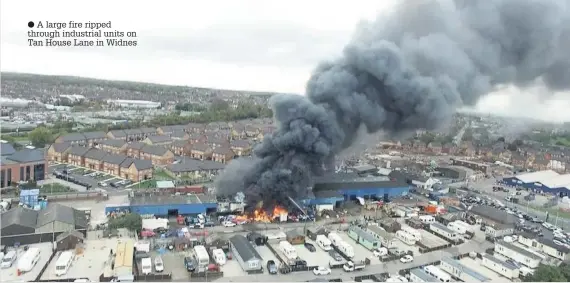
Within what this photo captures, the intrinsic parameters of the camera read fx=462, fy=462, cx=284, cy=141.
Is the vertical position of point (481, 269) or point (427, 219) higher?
point (427, 219)

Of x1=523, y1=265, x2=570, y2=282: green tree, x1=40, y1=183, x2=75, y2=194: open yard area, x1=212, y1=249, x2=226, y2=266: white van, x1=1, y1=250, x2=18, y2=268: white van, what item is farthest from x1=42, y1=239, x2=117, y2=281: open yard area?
x1=523, y1=265, x2=570, y2=282: green tree

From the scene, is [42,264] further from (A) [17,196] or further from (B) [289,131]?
(B) [289,131]

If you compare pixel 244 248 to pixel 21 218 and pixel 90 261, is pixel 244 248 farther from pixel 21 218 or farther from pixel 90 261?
pixel 21 218

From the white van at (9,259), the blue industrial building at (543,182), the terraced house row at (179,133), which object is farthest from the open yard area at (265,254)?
the terraced house row at (179,133)

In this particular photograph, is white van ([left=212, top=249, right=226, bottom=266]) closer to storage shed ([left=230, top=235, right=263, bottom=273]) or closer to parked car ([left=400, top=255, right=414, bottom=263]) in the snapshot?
storage shed ([left=230, top=235, right=263, bottom=273])

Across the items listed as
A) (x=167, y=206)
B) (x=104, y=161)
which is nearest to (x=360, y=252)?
(x=167, y=206)

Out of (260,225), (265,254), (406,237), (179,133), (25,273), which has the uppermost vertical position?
(179,133)

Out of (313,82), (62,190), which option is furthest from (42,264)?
(313,82)
